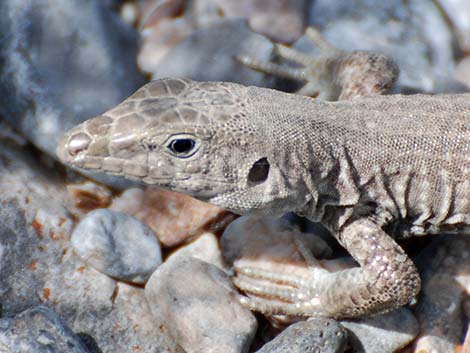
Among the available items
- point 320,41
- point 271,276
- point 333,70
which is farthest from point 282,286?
point 320,41

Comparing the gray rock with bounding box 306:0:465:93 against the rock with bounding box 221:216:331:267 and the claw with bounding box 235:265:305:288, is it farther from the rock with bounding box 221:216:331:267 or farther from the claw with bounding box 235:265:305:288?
the claw with bounding box 235:265:305:288

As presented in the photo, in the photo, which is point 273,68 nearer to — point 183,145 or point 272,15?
point 272,15

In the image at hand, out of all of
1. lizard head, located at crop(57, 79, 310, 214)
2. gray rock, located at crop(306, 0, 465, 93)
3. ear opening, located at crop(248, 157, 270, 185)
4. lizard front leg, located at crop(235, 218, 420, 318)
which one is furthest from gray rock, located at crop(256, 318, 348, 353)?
gray rock, located at crop(306, 0, 465, 93)

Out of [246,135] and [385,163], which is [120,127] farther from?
[385,163]

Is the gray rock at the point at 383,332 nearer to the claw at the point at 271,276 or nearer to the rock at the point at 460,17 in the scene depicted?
the claw at the point at 271,276

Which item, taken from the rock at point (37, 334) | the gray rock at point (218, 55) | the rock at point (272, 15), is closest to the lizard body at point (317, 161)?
the rock at point (37, 334)

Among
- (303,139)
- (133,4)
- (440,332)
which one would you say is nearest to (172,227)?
(303,139)
